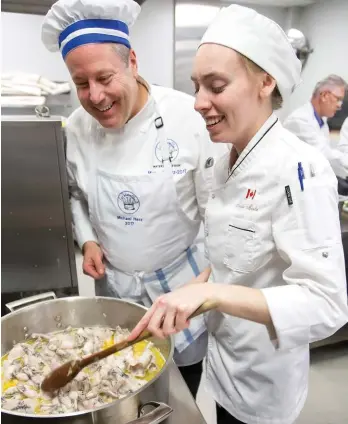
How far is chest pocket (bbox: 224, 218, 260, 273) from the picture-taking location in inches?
36.2

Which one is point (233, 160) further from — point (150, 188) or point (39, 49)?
point (39, 49)

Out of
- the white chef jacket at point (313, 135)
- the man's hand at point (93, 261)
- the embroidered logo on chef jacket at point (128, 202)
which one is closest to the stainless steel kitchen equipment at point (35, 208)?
the man's hand at point (93, 261)

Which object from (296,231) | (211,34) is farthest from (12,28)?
(296,231)

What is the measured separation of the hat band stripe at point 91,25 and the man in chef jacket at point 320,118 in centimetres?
262

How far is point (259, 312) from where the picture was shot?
798 mm

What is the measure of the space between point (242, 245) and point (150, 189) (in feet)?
1.30

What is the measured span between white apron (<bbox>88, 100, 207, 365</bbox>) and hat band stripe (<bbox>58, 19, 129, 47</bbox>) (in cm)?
26

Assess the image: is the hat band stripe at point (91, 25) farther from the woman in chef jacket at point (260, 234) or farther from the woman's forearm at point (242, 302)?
the woman's forearm at point (242, 302)

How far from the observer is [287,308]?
0.80 meters

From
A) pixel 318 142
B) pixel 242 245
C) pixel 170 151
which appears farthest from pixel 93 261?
pixel 318 142

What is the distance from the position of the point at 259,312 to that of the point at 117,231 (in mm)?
600

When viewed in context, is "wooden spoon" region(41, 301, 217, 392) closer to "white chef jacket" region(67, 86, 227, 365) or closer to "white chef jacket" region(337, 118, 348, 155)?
"white chef jacket" region(67, 86, 227, 365)

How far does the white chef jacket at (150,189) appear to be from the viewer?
1.25 m

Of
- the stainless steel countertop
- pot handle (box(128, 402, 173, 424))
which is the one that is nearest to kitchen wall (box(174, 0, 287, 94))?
the stainless steel countertop
